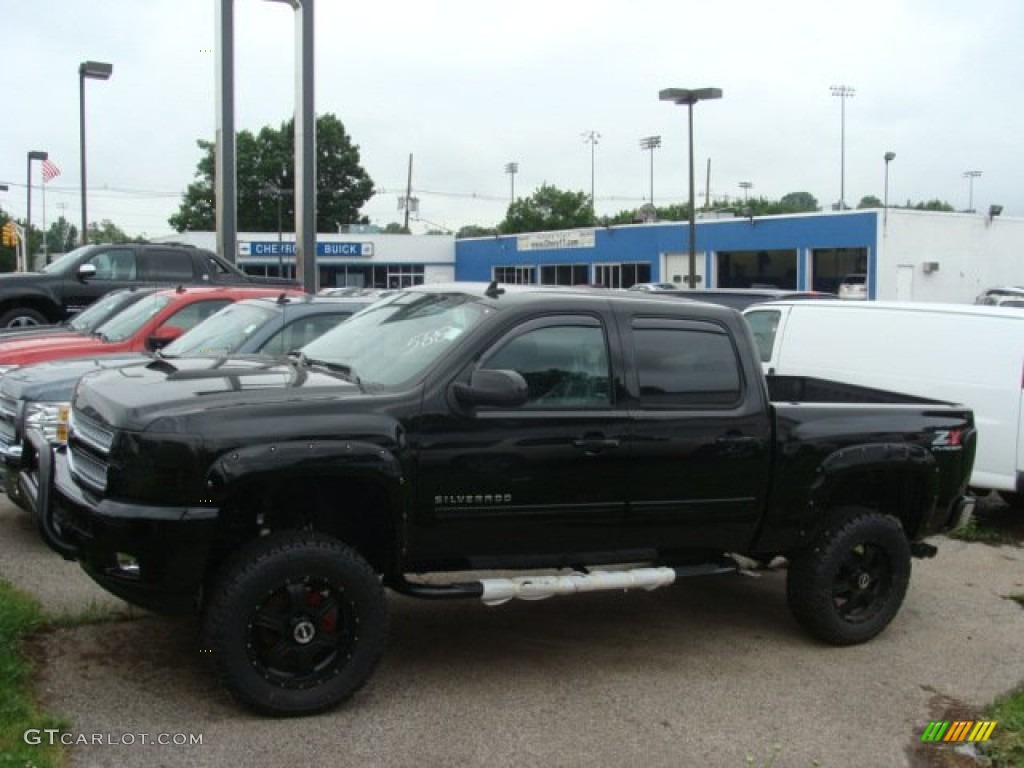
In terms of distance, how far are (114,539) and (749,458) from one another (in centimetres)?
302

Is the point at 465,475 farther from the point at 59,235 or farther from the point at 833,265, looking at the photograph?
the point at 59,235

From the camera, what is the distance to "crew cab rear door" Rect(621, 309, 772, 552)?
515 cm

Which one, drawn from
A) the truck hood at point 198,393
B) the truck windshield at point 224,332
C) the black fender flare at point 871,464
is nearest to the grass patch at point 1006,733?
the black fender flare at point 871,464

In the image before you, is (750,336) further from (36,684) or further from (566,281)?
(566,281)

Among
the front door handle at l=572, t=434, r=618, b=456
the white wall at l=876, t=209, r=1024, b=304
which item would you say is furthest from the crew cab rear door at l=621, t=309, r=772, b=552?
the white wall at l=876, t=209, r=1024, b=304

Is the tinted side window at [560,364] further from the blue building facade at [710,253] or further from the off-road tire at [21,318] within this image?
the blue building facade at [710,253]

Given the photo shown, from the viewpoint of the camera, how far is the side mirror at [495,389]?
4.56 m

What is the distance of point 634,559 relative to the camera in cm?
525

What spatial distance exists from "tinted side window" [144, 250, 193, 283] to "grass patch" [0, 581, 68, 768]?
10064 mm

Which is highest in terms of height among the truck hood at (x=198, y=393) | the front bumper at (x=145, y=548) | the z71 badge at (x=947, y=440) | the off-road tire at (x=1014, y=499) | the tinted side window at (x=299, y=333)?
the tinted side window at (x=299, y=333)

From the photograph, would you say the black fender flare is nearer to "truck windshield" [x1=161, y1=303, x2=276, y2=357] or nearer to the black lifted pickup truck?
the black lifted pickup truck

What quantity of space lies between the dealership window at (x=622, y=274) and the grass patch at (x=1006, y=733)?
4214cm

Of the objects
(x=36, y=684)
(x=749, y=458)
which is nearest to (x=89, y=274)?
(x=36, y=684)

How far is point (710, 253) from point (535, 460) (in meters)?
40.9
